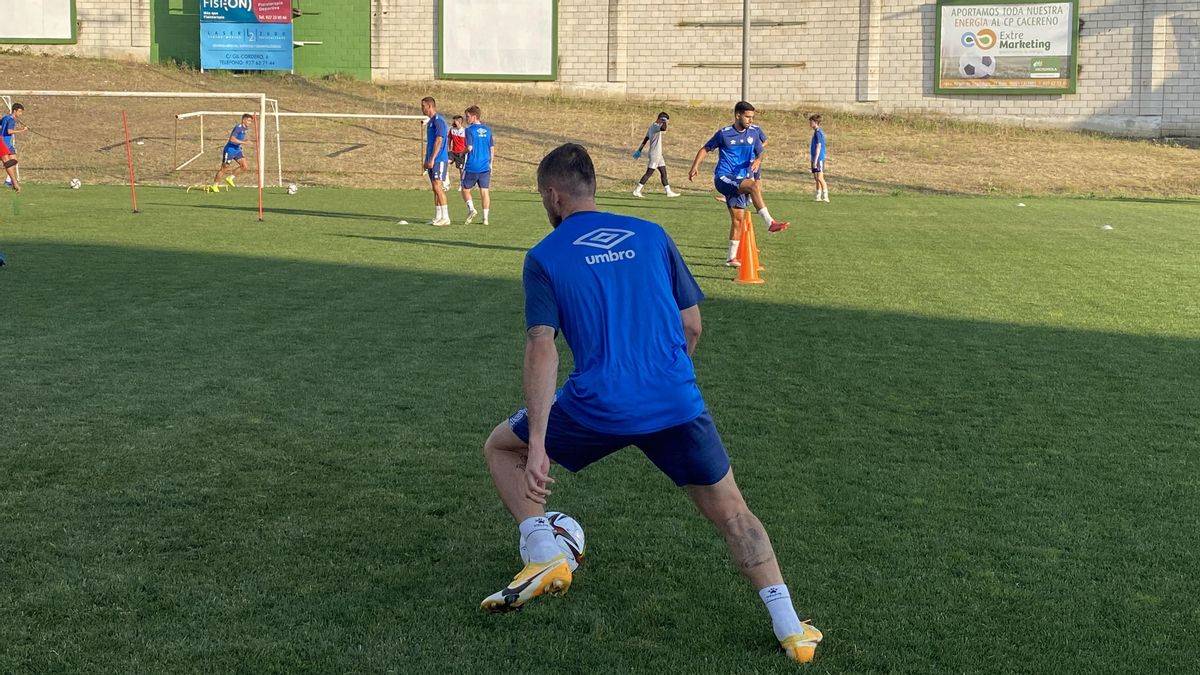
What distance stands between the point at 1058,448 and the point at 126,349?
6.77 meters

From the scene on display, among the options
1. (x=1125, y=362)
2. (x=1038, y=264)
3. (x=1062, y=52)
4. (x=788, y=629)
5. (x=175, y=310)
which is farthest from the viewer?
(x=1062, y=52)

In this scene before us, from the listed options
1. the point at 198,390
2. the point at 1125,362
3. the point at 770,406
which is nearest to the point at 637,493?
the point at 770,406

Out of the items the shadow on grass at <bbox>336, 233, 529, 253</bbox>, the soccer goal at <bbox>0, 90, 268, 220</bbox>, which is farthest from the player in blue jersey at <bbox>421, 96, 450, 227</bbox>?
the soccer goal at <bbox>0, 90, 268, 220</bbox>

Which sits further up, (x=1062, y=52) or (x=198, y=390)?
(x=1062, y=52)

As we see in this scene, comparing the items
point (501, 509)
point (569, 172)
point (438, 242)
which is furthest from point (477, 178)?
point (569, 172)

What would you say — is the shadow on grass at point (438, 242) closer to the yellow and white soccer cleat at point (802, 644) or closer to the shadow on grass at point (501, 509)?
the shadow on grass at point (501, 509)

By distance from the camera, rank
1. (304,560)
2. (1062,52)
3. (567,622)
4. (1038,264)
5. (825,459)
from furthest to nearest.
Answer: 1. (1062,52)
2. (1038,264)
3. (825,459)
4. (304,560)
5. (567,622)

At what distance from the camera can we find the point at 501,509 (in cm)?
576

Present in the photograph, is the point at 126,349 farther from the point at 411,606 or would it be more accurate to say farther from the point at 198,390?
the point at 411,606

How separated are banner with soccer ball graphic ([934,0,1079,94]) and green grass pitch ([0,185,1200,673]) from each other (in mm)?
32705

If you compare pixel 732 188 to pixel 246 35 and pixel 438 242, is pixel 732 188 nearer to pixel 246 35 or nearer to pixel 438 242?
pixel 438 242

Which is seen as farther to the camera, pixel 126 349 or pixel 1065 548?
pixel 126 349

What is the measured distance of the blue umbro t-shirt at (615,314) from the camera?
158 inches

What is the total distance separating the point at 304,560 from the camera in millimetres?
5031
